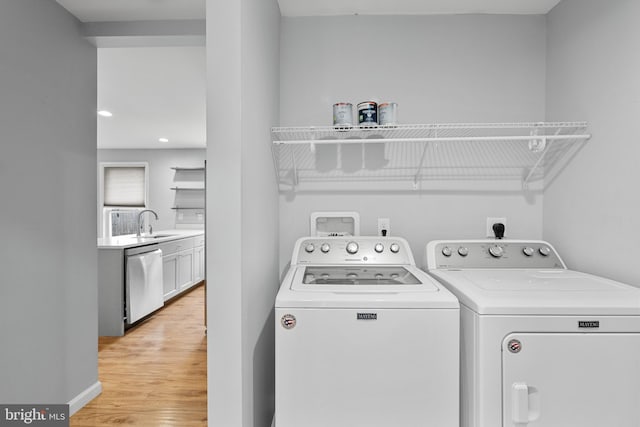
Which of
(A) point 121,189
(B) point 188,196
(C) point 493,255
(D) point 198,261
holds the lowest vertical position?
(D) point 198,261

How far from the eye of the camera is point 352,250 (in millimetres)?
1718

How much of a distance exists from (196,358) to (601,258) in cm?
272

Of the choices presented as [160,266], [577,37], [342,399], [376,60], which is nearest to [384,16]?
[376,60]

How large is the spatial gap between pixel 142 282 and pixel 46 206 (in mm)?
1887

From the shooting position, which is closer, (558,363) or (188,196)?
(558,363)

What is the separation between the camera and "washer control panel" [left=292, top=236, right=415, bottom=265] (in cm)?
171

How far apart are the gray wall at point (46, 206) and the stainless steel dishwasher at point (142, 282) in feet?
3.85

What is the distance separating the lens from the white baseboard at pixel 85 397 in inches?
75.4

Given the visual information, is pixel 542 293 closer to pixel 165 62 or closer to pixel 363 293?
pixel 363 293

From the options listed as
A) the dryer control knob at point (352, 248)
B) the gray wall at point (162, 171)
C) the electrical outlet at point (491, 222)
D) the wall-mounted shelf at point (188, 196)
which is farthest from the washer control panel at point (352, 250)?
Answer: the gray wall at point (162, 171)

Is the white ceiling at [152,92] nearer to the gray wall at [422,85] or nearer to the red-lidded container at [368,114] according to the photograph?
the gray wall at [422,85]

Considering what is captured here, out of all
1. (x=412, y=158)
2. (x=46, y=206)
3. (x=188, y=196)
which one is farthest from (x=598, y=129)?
(x=188, y=196)

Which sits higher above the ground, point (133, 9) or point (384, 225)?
point (133, 9)

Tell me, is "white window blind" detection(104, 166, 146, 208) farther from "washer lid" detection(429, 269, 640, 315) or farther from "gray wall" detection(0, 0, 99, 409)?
"washer lid" detection(429, 269, 640, 315)
